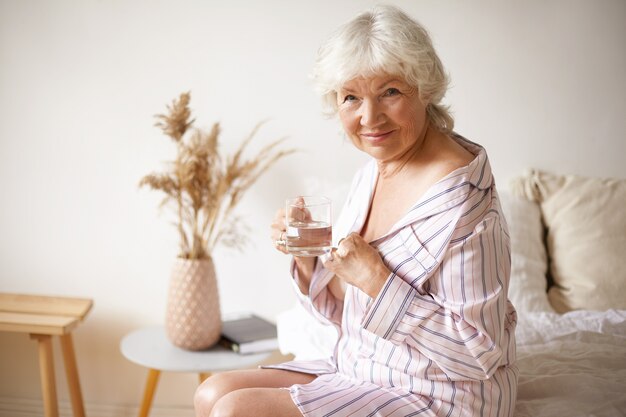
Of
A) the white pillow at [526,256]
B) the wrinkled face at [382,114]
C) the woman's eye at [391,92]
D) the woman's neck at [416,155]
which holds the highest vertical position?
the woman's eye at [391,92]

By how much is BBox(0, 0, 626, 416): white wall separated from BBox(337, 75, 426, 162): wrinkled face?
100 centimetres

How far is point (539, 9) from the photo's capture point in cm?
237

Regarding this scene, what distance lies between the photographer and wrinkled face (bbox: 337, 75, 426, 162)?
1423 millimetres

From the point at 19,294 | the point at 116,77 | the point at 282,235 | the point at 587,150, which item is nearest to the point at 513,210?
the point at 587,150

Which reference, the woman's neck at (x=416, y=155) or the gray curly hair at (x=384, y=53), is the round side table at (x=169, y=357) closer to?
the woman's neck at (x=416, y=155)

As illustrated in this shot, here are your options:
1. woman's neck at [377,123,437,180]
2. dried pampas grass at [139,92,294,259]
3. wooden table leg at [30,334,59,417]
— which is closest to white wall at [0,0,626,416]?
dried pampas grass at [139,92,294,259]

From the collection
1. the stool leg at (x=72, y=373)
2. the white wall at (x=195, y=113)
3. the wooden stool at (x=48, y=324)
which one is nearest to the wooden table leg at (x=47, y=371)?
the wooden stool at (x=48, y=324)

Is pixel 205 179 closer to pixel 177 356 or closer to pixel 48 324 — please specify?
pixel 177 356

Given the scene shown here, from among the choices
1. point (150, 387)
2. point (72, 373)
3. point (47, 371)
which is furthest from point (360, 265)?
point (72, 373)

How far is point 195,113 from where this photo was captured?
2625 millimetres

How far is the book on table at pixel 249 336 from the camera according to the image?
2355 mm

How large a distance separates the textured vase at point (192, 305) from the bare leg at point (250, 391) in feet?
2.66

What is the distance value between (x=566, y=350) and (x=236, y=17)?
5.62 ft

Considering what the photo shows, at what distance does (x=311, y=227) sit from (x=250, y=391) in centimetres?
38
